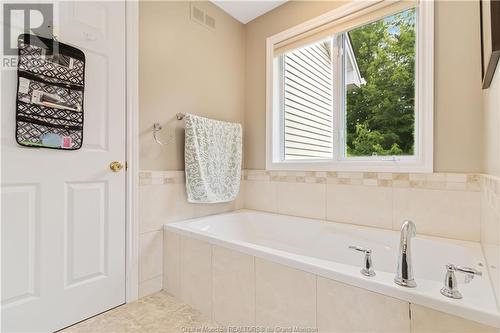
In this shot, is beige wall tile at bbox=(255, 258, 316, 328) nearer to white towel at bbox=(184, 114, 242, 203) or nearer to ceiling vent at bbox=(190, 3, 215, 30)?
white towel at bbox=(184, 114, 242, 203)

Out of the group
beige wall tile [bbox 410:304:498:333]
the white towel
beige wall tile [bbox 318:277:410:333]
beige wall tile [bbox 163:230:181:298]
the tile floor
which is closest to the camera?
beige wall tile [bbox 410:304:498:333]

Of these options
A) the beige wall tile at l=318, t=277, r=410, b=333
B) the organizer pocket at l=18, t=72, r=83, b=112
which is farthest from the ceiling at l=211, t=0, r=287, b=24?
the beige wall tile at l=318, t=277, r=410, b=333

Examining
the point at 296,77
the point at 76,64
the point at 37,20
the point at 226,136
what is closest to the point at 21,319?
the point at 76,64

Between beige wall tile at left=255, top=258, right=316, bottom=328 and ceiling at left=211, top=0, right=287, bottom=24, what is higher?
ceiling at left=211, top=0, right=287, bottom=24

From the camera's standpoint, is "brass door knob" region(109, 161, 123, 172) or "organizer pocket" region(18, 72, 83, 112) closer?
"organizer pocket" region(18, 72, 83, 112)

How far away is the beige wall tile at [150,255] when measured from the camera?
178 cm

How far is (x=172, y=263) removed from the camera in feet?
5.93

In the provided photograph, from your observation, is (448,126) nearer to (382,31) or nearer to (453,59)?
(453,59)

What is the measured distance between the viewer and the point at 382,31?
6.32 feet

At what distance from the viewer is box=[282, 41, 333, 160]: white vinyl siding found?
2203 millimetres

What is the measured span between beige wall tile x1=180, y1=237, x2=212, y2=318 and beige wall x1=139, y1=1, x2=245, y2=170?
664 mm

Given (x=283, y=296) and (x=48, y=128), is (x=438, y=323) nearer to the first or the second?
(x=283, y=296)

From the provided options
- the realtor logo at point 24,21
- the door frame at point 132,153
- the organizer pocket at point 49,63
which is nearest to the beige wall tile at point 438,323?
the door frame at point 132,153

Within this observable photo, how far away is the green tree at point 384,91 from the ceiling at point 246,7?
0.82m
